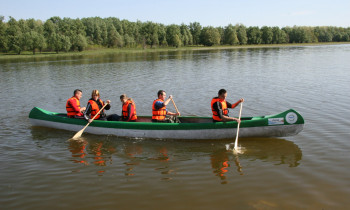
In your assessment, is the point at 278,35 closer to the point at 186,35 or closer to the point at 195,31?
the point at 195,31

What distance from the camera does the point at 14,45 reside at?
59969 millimetres

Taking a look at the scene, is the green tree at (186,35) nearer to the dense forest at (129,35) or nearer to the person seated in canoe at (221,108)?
the dense forest at (129,35)

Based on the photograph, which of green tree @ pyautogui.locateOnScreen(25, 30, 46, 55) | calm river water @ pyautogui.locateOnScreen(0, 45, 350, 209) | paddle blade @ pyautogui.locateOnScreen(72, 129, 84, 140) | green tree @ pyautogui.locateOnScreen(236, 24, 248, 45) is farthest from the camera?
green tree @ pyautogui.locateOnScreen(236, 24, 248, 45)

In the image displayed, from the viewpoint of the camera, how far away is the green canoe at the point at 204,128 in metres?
7.98

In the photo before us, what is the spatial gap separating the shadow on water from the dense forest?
5989 cm

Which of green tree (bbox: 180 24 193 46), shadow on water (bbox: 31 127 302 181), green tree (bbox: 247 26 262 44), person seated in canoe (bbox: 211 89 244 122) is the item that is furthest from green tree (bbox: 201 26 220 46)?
shadow on water (bbox: 31 127 302 181)

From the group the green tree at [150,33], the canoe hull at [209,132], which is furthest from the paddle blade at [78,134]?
the green tree at [150,33]

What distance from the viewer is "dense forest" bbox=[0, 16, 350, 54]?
206ft

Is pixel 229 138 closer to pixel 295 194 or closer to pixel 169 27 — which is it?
pixel 295 194

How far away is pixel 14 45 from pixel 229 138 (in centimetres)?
6358

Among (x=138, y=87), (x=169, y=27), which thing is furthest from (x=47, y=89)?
(x=169, y=27)

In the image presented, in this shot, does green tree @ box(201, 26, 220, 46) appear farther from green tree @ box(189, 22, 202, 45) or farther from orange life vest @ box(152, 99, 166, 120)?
orange life vest @ box(152, 99, 166, 120)

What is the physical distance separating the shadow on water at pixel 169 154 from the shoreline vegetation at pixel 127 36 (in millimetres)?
56920

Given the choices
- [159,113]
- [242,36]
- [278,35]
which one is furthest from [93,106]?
[278,35]
